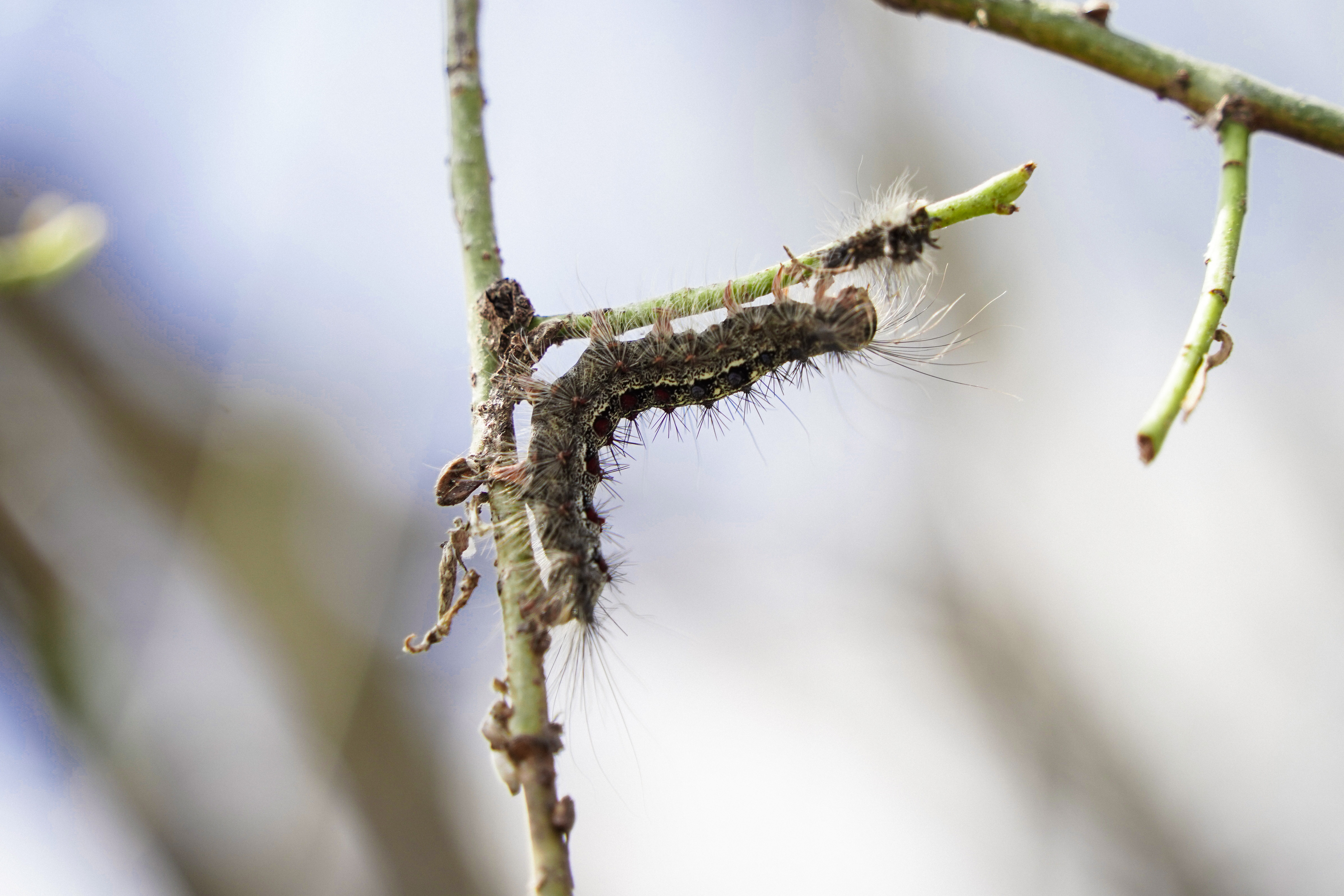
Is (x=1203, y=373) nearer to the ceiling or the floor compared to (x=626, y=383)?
nearer to the floor

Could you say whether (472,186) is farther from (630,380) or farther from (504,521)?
(504,521)

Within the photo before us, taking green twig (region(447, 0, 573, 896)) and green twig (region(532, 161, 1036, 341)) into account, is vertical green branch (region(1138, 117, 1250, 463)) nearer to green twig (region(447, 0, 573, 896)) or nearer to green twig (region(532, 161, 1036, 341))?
green twig (region(532, 161, 1036, 341))

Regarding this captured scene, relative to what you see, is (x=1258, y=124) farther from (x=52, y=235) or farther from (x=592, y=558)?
(x=52, y=235)

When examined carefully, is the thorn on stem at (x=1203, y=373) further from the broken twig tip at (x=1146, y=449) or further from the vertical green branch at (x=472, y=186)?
the vertical green branch at (x=472, y=186)

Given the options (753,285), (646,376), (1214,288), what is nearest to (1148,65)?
(1214,288)

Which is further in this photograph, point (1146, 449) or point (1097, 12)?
point (1097, 12)

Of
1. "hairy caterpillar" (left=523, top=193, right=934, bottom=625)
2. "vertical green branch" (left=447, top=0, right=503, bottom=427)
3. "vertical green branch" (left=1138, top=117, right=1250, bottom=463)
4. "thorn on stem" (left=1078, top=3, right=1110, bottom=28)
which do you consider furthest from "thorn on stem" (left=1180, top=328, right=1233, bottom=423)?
"vertical green branch" (left=447, top=0, right=503, bottom=427)
